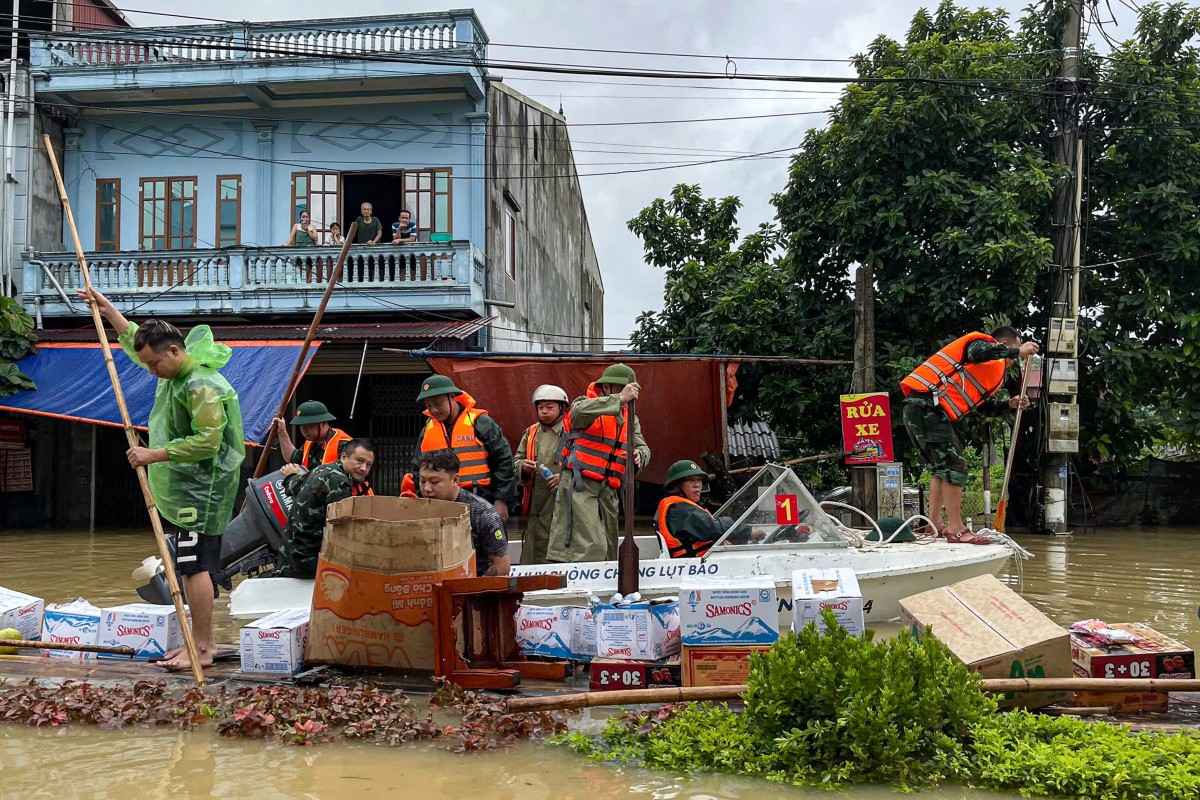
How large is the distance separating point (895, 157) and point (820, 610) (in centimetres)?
1107

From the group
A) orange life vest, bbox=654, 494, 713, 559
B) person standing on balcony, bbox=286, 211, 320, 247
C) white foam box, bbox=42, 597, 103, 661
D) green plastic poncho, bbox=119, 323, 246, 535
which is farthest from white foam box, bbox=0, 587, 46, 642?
person standing on balcony, bbox=286, 211, 320, 247

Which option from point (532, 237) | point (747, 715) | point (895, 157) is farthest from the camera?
point (532, 237)

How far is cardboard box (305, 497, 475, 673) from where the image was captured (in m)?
4.84

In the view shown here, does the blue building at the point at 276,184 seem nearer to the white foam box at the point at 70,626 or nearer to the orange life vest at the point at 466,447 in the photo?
the orange life vest at the point at 466,447

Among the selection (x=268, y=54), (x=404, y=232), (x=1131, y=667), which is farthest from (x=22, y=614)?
(x=268, y=54)

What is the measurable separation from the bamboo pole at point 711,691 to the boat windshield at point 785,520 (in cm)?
252

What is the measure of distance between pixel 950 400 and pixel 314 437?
492 centimetres

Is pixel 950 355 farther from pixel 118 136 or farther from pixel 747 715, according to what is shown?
pixel 118 136

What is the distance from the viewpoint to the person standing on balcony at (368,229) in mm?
14906

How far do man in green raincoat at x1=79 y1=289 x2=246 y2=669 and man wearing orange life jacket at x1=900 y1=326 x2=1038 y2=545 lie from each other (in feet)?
16.8

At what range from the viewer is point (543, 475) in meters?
7.18

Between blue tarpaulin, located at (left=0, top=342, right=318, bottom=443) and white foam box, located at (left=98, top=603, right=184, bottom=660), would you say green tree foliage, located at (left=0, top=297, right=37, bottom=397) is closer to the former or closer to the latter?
blue tarpaulin, located at (left=0, top=342, right=318, bottom=443)

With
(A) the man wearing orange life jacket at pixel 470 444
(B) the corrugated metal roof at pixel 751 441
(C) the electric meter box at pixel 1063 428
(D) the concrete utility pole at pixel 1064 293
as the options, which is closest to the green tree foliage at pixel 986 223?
(D) the concrete utility pole at pixel 1064 293

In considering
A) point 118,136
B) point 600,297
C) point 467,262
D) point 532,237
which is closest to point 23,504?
point 118,136
